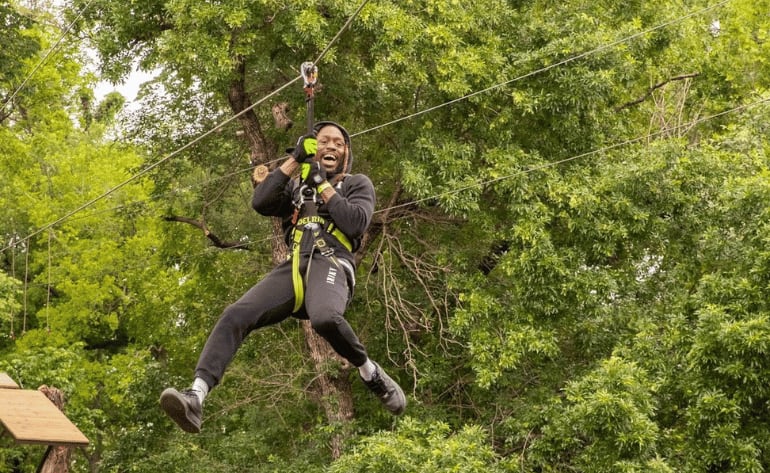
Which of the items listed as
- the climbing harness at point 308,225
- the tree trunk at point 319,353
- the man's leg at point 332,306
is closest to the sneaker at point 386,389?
the man's leg at point 332,306

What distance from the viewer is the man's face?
5.87 meters

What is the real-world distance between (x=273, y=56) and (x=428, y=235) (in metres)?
2.90

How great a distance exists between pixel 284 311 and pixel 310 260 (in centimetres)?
27

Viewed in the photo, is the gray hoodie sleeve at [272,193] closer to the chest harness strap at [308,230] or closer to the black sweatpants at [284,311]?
the chest harness strap at [308,230]

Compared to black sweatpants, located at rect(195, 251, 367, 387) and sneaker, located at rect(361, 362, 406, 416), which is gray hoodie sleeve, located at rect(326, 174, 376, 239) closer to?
black sweatpants, located at rect(195, 251, 367, 387)

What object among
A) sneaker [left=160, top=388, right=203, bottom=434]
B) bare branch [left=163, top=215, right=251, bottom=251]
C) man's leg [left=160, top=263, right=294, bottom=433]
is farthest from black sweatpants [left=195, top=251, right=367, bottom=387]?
bare branch [left=163, top=215, right=251, bottom=251]

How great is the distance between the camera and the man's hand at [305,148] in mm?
5488

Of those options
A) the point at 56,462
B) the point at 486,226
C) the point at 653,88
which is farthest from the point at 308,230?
the point at 653,88

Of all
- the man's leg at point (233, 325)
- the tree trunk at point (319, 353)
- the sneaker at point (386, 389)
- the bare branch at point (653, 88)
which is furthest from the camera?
the bare branch at point (653, 88)

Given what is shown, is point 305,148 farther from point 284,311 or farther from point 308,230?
point 284,311

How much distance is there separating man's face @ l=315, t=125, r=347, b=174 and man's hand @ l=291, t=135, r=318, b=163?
1.02 ft

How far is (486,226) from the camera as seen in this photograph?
13.4 meters

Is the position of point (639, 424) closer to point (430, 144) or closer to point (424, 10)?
point (430, 144)

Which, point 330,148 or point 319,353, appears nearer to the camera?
point 330,148
